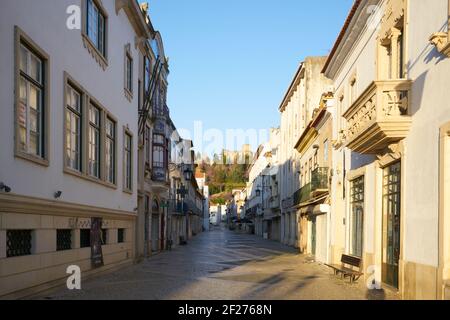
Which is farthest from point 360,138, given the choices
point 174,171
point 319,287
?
point 174,171

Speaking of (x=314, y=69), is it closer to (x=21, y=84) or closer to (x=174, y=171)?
(x=174, y=171)

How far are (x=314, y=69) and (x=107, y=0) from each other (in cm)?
2006

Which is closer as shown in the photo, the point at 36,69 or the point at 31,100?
the point at 31,100

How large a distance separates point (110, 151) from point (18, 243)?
8.16m

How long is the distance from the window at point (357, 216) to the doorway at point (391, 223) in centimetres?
258

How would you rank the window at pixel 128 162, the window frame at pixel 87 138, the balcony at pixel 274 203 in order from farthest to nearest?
1. the balcony at pixel 274 203
2. the window at pixel 128 162
3. the window frame at pixel 87 138

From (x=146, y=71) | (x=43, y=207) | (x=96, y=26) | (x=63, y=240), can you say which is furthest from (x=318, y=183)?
(x=43, y=207)

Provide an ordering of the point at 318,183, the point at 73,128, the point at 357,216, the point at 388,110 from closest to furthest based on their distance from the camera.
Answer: the point at 388,110
the point at 73,128
the point at 357,216
the point at 318,183

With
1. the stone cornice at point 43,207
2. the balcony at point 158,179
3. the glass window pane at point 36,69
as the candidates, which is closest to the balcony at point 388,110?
the glass window pane at point 36,69

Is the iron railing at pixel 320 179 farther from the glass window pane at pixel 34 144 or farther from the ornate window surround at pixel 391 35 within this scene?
the glass window pane at pixel 34 144

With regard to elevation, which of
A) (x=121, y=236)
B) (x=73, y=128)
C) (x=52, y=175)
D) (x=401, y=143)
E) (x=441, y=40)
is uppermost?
(x=441, y=40)

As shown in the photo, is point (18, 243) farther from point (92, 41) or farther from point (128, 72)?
point (128, 72)

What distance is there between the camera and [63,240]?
13.1 metres

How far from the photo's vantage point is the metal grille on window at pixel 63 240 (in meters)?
12.7
